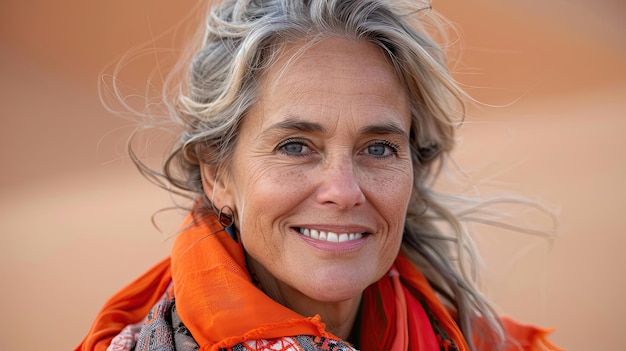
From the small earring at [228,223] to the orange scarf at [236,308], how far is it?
0.02m

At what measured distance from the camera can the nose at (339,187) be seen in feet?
6.57

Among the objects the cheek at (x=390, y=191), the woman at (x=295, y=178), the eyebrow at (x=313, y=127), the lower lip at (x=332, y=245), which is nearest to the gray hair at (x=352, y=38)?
the woman at (x=295, y=178)

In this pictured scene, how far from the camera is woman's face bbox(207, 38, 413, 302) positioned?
2.06m

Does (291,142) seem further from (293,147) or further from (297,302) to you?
(297,302)

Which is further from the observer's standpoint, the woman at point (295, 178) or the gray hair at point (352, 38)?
the gray hair at point (352, 38)

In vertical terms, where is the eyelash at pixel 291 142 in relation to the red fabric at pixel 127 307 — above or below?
above

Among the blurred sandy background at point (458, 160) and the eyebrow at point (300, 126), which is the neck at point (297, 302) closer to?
the eyebrow at point (300, 126)

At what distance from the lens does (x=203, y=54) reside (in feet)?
7.91

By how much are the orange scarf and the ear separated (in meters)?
0.07

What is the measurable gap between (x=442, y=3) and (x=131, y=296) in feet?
18.4

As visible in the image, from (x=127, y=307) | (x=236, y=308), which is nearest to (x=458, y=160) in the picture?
(x=127, y=307)

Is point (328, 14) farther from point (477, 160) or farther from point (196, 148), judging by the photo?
point (477, 160)

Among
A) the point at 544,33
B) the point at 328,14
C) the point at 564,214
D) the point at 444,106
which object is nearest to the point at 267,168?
the point at 328,14

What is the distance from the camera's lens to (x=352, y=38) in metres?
2.18
